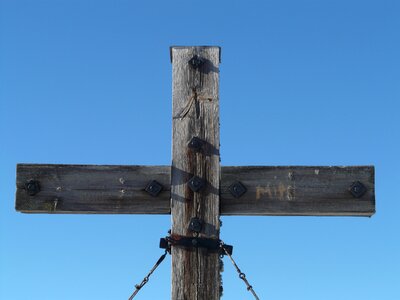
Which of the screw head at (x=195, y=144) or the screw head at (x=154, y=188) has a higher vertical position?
the screw head at (x=195, y=144)

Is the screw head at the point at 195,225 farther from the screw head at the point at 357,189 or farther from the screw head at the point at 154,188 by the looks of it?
the screw head at the point at 357,189

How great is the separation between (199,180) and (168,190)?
232mm

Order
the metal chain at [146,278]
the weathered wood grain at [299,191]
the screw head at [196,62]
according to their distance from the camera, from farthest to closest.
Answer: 1. the screw head at [196,62]
2. the weathered wood grain at [299,191]
3. the metal chain at [146,278]

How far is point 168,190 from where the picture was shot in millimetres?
5191

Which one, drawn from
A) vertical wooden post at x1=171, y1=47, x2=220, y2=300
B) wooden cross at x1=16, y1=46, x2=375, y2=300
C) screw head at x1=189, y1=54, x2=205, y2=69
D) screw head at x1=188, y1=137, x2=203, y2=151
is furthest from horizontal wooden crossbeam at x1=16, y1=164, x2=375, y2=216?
screw head at x1=189, y1=54, x2=205, y2=69

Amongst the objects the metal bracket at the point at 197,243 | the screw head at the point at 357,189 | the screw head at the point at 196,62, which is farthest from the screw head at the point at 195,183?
the screw head at the point at 357,189

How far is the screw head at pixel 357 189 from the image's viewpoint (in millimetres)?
5203

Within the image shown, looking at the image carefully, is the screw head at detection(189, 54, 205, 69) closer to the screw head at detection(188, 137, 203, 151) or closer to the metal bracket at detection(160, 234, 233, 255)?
the screw head at detection(188, 137, 203, 151)

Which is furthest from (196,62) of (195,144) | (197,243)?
(197,243)

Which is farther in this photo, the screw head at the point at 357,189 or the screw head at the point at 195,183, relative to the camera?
the screw head at the point at 357,189

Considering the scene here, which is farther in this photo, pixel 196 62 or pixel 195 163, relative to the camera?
pixel 196 62

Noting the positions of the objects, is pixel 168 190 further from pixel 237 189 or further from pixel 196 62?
pixel 196 62

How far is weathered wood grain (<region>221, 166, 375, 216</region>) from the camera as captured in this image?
5.20 metres

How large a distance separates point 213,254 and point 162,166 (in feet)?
2.26
